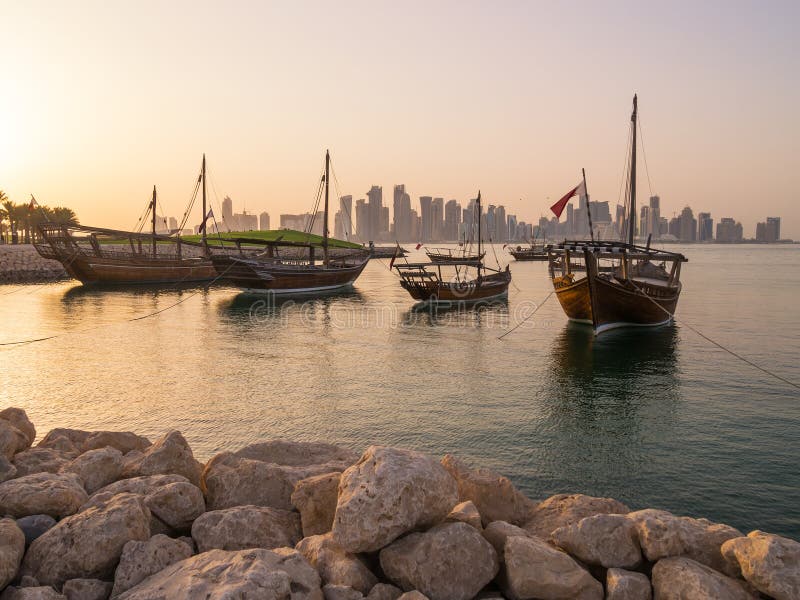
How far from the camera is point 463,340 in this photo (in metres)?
28.9

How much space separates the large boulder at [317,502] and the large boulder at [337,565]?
0.57 m

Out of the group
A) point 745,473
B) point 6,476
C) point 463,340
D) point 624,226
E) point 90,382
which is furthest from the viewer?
point 624,226

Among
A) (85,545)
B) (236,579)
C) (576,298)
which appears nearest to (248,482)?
(85,545)

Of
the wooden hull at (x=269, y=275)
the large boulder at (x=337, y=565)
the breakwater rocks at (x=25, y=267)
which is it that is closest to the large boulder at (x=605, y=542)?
the large boulder at (x=337, y=565)

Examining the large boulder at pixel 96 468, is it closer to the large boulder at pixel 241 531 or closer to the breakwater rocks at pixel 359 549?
the breakwater rocks at pixel 359 549

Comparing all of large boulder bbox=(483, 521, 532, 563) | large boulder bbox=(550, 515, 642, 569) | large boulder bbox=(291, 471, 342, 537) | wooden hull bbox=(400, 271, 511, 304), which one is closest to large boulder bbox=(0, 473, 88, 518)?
large boulder bbox=(291, 471, 342, 537)

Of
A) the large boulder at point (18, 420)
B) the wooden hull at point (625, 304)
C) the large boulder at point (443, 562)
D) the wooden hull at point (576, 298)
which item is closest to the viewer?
the large boulder at point (443, 562)

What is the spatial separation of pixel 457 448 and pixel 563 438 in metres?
3.12

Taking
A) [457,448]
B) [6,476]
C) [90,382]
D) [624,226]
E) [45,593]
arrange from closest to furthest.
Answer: [45,593] < [6,476] < [457,448] < [90,382] < [624,226]

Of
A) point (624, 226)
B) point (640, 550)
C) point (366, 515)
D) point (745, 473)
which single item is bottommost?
point (745, 473)

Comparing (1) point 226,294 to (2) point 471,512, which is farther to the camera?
(1) point 226,294

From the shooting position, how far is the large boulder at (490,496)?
705cm

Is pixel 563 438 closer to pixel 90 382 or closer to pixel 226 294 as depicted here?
pixel 90 382

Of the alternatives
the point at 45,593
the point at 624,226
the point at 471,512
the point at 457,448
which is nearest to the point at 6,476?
the point at 45,593
